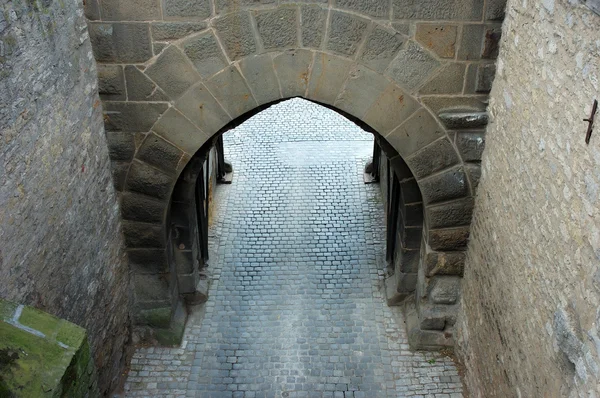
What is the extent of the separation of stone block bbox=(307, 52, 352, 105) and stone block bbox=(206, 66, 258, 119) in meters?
0.52

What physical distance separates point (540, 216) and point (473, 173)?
5.40ft

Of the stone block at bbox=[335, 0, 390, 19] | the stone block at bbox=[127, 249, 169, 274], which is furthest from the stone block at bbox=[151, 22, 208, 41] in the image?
the stone block at bbox=[127, 249, 169, 274]

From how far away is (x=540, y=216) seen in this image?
420cm

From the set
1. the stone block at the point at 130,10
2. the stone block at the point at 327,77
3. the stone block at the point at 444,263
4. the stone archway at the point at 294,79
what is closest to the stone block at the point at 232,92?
the stone archway at the point at 294,79

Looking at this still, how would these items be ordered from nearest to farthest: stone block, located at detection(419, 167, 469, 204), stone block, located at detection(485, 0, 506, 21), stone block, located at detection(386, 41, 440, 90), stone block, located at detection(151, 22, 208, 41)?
stone block, located at detection(485, 0, 506, 21), stone block, located at detection(151, 22, 208, 41), stone block, located at detection(386, 41, 440, 90), stone block, located at detection(419, 167, 469, 204)

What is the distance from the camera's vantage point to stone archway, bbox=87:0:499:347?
5285 mm

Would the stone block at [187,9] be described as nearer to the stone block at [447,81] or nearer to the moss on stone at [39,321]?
the stone block at [447,81]

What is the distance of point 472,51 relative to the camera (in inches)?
211

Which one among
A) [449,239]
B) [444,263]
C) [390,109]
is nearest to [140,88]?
[390,109]

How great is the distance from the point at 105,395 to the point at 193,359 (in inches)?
38.5

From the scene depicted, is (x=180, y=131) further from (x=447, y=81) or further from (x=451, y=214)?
(x=451, y=214)

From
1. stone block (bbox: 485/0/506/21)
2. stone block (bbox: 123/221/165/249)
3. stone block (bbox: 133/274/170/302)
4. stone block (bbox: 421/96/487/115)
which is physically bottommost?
stone block (bbox: 133/274/170/302)

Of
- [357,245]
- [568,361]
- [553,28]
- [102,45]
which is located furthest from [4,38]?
[357,245]

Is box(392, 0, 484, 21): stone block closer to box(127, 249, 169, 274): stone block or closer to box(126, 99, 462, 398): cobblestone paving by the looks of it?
box(127, 249, 169, 274): stone block
